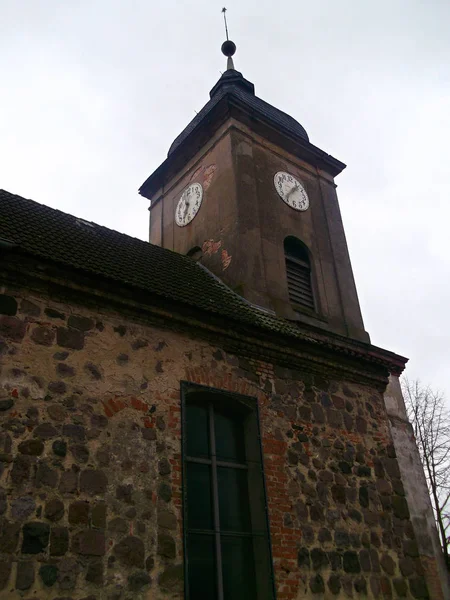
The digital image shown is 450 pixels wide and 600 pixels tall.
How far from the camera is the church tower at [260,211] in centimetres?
1207

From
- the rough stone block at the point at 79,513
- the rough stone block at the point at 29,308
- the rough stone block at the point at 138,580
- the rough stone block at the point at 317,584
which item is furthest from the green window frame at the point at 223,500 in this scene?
the rough stone block at the point at 29,308

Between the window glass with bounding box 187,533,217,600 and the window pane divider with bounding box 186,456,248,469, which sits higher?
the window pane divider with bounding box 186,456,248,469

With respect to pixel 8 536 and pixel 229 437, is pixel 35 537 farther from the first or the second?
pixel 229 437

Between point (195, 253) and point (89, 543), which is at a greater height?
point (195, 253)

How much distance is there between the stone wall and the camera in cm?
571

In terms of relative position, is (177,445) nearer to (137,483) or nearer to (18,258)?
(137,483)

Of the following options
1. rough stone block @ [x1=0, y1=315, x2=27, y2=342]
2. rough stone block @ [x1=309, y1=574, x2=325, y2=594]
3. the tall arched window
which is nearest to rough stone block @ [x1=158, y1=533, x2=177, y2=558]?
rough stone block @ [x1=309, y1=574, x2=325, y2=594]

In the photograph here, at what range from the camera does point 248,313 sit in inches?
374

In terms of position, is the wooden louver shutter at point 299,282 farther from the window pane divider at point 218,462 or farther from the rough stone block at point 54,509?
the rough stone block at point 54,509

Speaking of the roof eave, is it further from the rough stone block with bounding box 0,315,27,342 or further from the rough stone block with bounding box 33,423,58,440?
the rough stone block with bounding box 33,423,58,440

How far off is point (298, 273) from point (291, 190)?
240cm

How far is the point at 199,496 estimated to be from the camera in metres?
7.27

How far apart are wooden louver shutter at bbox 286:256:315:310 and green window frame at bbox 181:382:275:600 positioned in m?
4.61

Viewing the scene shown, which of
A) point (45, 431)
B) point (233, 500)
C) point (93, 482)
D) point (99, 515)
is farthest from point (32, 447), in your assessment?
point (233, 500)
